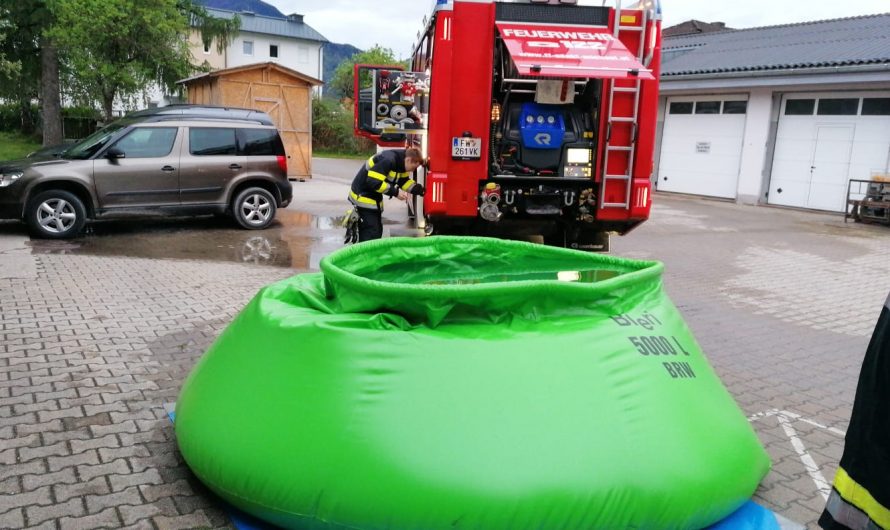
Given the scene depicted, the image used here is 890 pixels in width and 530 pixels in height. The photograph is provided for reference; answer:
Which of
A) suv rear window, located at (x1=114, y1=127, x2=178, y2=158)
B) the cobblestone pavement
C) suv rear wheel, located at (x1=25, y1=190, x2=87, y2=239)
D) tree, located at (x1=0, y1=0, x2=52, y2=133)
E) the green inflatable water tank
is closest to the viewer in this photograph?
the green inflatable water tank

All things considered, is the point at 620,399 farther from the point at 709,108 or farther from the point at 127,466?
the point at 709,108

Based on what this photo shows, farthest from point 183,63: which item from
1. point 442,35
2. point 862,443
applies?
point 862,443

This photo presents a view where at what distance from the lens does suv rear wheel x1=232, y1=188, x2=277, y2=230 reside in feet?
38.4

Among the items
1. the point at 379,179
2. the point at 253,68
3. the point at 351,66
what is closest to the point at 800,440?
the point at 379,179

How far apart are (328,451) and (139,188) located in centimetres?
903

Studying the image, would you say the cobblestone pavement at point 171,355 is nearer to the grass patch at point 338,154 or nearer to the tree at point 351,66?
the grass patch at point 338,154

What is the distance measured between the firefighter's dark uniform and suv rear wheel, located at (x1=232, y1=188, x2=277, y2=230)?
10.9m

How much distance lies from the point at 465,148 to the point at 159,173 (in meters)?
5.31

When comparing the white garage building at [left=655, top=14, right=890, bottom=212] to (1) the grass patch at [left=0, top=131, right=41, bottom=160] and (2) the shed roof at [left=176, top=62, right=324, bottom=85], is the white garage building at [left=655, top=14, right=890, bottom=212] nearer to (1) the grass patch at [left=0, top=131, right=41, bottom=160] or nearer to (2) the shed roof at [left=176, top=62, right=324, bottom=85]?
(2) the shed roof at [left=176, top=62, right=324, bottom=85]

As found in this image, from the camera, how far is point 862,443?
171 cm

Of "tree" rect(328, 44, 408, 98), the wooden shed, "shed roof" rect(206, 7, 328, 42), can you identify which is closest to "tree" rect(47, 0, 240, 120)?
the wooden shed

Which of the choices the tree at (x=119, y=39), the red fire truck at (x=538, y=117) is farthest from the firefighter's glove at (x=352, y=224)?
the tree at (x=119, y=39)

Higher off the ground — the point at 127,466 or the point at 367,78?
the point at 367,78

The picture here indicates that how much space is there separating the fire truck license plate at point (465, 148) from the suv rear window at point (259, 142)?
16.0 ft
